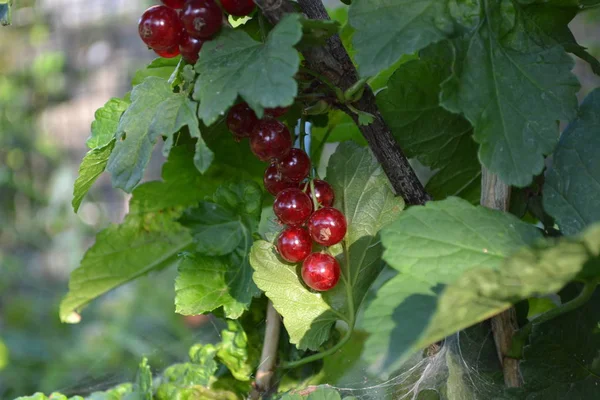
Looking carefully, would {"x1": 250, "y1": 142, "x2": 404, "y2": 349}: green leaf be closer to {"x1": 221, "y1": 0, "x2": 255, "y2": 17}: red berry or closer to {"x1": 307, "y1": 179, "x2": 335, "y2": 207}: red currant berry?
{"x1": 307, "y1": 179, "x2": 335, "y2": 207}: red currant berry

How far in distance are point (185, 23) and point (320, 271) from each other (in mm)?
221

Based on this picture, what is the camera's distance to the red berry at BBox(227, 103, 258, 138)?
53 cm

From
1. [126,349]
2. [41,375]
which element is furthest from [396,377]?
[41,375]

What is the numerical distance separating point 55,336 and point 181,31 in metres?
2.48

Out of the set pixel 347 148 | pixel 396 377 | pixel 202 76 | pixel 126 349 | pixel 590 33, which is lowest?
pixel 126 349

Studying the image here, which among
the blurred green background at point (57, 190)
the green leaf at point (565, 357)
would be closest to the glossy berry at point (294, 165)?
the green leaf at point (565, 357)

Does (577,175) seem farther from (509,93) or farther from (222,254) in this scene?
(222,254)

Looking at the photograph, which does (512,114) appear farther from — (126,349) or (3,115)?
(3,115)

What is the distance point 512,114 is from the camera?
470mm

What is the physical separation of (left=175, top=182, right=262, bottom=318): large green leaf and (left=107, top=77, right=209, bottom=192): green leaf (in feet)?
0.38

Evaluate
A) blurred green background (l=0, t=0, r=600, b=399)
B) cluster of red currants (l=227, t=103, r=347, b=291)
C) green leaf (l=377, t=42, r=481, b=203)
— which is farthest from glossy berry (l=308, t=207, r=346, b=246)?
blurred green background (l=0, t=0, r=600, b=399)

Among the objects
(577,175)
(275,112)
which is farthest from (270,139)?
(577,175)

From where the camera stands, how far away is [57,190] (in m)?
3.26

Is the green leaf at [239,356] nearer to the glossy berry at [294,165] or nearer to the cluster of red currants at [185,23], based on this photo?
the glossy berry at [294,165]
